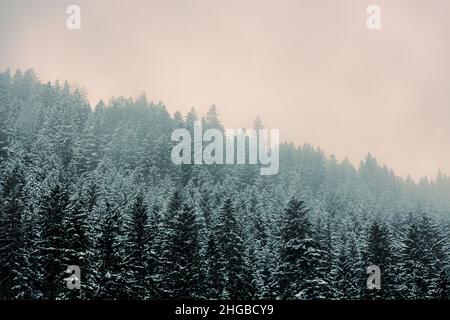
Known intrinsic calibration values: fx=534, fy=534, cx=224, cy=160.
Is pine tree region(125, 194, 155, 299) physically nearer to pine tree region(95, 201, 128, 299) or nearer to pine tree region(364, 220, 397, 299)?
pine tree region(95, 201, 128, 299)

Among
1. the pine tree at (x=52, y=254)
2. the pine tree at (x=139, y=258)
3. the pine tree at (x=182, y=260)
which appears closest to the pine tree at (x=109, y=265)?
the pine tree at (x=139, y=258)

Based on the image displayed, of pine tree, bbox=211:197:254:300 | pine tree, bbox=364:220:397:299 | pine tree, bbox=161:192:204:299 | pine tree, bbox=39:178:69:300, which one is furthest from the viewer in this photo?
pine tree, bbox=364:220:397:299

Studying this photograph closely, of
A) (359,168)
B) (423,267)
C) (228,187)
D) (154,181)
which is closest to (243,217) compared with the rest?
(228,187)

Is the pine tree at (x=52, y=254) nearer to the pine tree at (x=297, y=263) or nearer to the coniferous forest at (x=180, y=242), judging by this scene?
the coniferous forest at (x=180, y=242)

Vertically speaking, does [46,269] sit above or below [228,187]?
below

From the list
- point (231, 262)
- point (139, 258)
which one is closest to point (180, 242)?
point (139, 258)

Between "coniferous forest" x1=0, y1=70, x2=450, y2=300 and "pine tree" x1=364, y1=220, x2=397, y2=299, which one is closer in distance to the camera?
"coniferous forest" x1=0, y1=70, x2=450, y2=300

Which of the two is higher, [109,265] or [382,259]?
[382,259]

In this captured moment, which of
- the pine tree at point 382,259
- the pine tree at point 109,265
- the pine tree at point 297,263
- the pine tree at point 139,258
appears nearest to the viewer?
the pine tree at point 109,265

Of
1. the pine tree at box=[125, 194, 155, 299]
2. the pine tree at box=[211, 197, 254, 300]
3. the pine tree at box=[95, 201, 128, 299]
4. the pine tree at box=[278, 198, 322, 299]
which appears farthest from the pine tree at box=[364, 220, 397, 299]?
the pine tree at box=[95, 201, 128, 299]

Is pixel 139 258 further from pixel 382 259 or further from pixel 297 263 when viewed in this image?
pixel 382 259
